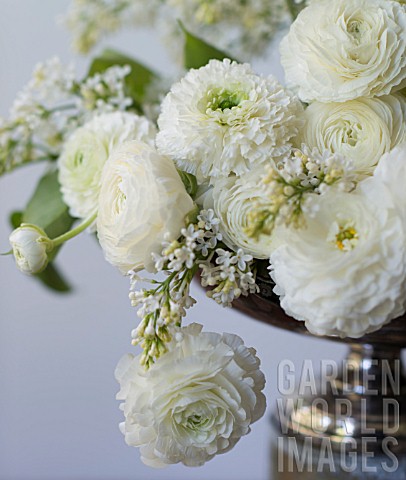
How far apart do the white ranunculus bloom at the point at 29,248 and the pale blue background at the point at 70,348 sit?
2.06 feet

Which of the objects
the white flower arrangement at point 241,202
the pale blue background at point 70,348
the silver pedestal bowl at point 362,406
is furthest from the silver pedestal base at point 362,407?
the pale blue background at point 70,348

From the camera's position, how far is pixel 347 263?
36cm

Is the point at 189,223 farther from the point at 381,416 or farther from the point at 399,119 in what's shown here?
the point at 381,416

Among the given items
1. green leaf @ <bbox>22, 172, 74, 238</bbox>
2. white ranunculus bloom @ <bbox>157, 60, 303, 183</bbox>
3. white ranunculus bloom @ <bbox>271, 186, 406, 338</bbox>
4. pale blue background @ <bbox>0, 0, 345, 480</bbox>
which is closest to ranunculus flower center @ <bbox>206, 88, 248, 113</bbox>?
white ranunculus bloom @ <bbox>157, 60, 303, 183</bbox>

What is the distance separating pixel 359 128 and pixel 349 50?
5cm

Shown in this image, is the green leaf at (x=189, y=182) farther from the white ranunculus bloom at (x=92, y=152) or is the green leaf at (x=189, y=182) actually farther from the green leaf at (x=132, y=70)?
the green leaf at (x=132, y=70)

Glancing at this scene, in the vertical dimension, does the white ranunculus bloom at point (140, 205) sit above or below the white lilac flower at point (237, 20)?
below

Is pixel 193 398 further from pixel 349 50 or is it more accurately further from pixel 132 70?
pixel 132 70

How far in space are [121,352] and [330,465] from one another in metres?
0.52

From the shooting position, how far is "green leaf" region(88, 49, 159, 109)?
0.75m

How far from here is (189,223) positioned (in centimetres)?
43

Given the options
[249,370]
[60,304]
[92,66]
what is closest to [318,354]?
[60,304]

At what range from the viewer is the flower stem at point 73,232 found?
19.7 inches

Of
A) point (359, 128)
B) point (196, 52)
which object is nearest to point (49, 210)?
point (196, 52)
